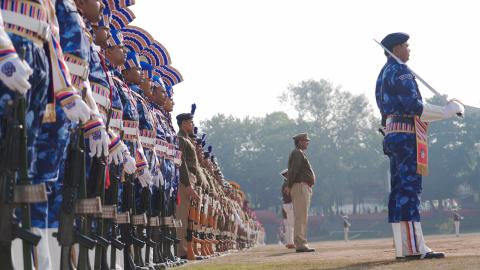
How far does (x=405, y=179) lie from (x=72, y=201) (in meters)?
4.71

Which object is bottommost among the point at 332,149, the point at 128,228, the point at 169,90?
the point at 128,228

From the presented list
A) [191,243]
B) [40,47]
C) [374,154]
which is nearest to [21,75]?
[40,47]

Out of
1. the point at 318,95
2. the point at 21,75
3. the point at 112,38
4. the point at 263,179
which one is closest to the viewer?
the point at 21,75

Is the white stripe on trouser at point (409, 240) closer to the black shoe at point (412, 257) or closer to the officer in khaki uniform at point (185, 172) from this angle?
the black shoe at point (412, 257)

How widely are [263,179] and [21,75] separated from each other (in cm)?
10357

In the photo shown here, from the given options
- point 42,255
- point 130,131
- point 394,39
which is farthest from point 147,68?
point 42,255

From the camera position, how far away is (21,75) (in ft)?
15.2

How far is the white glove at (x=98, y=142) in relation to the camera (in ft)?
21.0

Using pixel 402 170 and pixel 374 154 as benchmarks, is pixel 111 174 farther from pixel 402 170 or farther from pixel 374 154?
pixel 374 154

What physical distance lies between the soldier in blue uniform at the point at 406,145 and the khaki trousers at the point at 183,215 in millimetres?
4331

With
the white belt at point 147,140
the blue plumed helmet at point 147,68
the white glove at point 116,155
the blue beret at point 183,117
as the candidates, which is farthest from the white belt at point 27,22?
the blue beret at point 183,117

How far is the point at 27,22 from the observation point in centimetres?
523

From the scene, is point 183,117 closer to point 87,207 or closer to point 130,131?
point 130,131

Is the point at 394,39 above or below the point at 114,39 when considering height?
above
